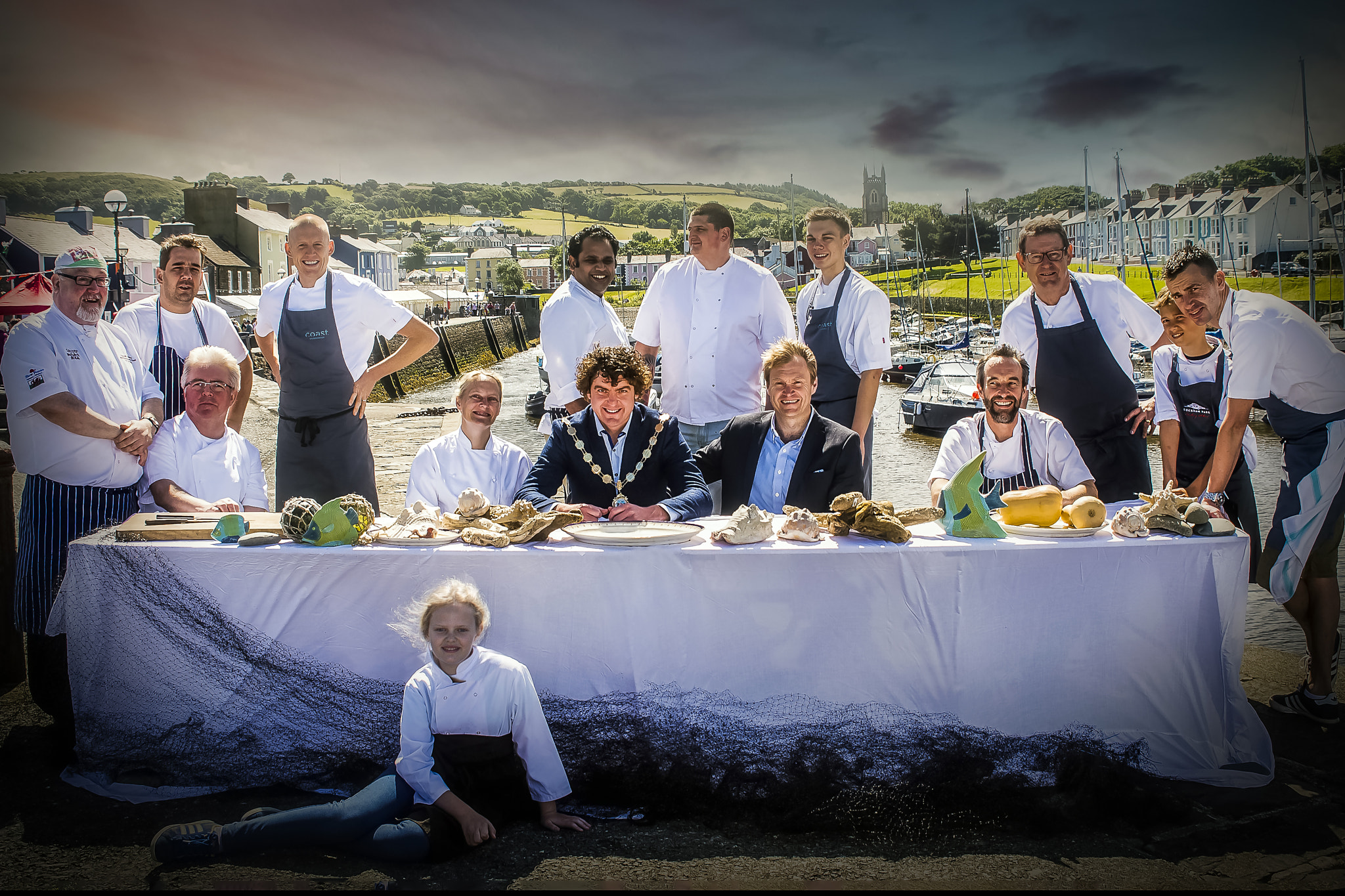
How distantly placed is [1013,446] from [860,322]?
1.06 m

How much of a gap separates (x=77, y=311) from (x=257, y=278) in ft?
177

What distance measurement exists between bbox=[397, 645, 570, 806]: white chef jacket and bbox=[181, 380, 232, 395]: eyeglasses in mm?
1576

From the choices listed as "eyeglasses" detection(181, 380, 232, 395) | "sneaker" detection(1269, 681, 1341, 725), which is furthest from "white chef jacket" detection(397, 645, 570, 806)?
"sneaker" detection(1269, 681, 1341, 725)

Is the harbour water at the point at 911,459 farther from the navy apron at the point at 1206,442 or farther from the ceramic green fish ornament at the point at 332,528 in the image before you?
the ceramic green fish ornament at the point at 332,528

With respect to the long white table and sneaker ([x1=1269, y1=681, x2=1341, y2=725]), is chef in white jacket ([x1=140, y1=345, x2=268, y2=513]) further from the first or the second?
sneaker ([x1=1269, y1=681, x2=1341, y2=725])

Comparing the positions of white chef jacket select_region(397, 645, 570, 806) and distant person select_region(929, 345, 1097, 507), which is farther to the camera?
distant person select_region(929, 345, 1097, 507)

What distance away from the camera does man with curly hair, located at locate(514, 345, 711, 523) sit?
130 inches

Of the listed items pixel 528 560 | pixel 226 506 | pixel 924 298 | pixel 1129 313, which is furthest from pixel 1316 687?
pixel 924 298

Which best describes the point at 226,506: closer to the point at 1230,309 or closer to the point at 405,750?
the point at 405,750

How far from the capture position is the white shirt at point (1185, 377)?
3.71 meters

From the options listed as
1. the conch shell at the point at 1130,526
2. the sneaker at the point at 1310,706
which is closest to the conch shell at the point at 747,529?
the conch shell at the point at 1130,526

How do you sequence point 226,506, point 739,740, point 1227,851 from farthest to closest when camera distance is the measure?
point 226,506 < point 739,740 < point 1227,851

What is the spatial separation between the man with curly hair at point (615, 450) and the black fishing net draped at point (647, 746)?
89cm

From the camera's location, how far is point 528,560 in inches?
105
